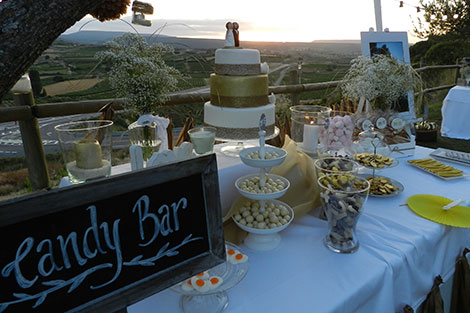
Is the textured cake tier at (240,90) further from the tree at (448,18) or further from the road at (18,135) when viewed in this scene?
the tree at (448,18)

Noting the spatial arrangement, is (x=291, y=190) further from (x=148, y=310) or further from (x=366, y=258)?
(x=148, y=310)

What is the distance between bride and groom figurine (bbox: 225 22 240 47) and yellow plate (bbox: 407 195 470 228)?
1.13m

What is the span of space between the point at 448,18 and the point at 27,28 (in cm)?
1508

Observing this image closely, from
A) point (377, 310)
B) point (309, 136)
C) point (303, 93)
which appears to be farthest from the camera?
point (303, 93)

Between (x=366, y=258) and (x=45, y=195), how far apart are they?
34.1 inches

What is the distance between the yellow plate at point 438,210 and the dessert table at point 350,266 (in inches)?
1.1

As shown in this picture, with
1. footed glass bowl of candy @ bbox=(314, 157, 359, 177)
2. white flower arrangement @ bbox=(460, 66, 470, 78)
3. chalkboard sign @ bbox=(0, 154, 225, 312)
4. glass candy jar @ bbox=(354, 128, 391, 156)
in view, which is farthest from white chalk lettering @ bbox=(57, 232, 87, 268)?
white flower arrangement @ bbox=(460, 66, 470, 78)

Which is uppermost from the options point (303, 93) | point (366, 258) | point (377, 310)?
point (303, 93)

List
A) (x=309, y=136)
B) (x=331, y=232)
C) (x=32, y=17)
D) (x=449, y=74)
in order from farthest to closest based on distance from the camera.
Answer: (x=449, y=74), (x=309, y=136), (x=32, y=17), (x=331, y=232)

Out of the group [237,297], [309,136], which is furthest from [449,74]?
[237,297]

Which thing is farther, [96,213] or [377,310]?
[377,310]

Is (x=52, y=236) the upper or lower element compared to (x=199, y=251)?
upper

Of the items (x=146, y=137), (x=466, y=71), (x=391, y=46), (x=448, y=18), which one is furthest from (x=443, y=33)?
(x=146, y=137)

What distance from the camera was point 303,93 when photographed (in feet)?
13.3
